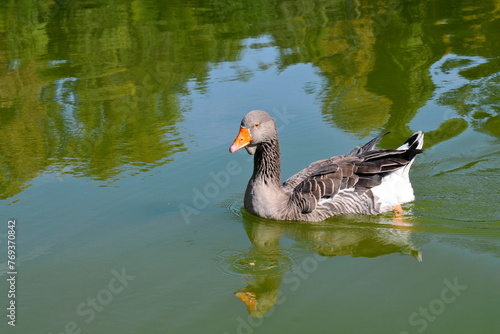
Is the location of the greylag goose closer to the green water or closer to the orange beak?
the orange beak

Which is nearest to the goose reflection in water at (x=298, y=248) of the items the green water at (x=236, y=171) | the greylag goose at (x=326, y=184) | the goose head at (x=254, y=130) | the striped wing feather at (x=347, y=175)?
the green water at (x=236, y=171)

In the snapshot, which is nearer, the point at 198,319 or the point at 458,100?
the point at 198,319

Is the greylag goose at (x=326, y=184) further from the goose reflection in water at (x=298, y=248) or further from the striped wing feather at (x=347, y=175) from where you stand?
the goose reflection in water at (x=298, y=248)

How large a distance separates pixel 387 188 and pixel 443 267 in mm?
1821

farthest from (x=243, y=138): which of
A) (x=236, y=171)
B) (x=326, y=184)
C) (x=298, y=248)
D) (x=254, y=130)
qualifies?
(x=236, y=171)

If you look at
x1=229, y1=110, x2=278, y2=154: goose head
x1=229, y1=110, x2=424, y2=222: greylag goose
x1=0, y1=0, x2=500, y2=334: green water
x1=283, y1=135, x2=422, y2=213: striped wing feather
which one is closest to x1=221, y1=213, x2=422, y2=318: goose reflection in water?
x1=0, y1=0, x2=500, y2=334: green water

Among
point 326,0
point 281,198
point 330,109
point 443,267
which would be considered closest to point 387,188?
point 281,198

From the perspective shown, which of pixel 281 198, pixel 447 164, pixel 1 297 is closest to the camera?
pixel 1 297

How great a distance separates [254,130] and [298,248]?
1.46 meters

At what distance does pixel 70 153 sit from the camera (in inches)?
376

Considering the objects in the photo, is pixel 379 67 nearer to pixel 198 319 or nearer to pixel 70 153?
pixel 70 153

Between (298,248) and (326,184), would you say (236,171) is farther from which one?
(298,248)

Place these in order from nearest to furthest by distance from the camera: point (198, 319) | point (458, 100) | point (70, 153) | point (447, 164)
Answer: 1. point (198, 319)
2. point (447, 164)
3. point (70, 153)
4. point (458, 100)

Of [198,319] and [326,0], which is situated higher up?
[326,0]
